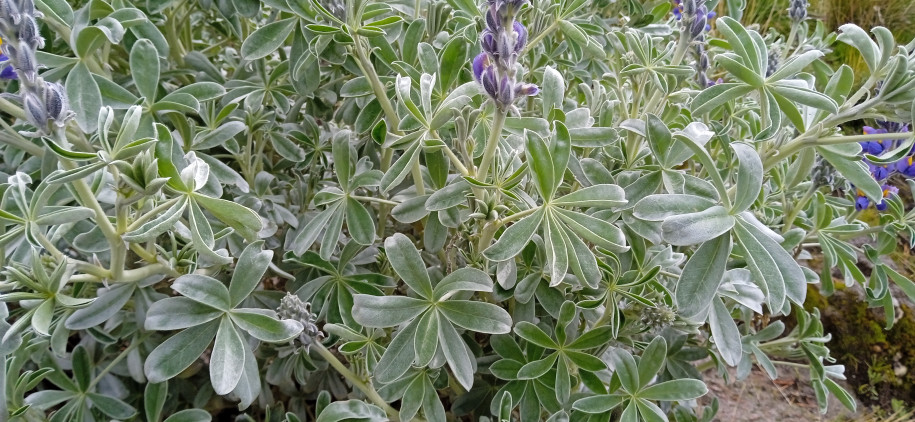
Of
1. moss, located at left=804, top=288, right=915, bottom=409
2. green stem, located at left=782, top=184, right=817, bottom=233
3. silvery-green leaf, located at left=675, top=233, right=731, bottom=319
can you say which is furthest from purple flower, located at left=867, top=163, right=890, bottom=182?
moss, located at left=804, top=288, right=915, bottom=409

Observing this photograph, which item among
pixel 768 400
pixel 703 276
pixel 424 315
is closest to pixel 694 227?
pixel 703 276

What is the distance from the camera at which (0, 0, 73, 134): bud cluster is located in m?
0.78

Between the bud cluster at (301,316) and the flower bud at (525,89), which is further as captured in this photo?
the bud cluster at (301,316)

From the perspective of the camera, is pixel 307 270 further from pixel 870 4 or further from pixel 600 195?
pixel 870 4

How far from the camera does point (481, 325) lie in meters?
1.06

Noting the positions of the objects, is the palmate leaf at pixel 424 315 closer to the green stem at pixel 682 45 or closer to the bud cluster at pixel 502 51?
the bud cluster at pixel 502 51

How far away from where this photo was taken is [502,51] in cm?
84

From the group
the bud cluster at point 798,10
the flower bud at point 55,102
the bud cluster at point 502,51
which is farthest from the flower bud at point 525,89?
the bud cluster at point 798,10

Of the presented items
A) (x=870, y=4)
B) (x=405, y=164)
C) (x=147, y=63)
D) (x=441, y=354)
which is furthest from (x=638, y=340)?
(x=870, y=4)

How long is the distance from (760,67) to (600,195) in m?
0.48

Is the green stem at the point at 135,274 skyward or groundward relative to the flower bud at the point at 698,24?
groundward

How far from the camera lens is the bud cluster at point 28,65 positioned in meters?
0.78

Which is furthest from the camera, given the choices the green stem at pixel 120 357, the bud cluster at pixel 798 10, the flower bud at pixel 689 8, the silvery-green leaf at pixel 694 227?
the bud cluster at pixel 798 10

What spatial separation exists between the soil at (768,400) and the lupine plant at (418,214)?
31.0 inches
